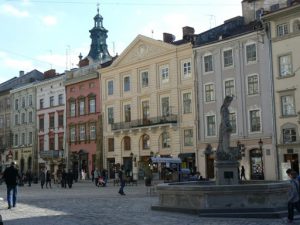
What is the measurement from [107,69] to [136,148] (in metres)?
9.67

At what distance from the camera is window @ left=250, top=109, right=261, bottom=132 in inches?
1555

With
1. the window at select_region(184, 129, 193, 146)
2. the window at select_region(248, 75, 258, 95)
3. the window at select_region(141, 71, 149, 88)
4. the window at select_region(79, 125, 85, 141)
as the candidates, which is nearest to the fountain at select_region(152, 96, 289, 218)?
the window at select_region(248, 75, 258, 95)

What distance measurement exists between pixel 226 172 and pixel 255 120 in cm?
2298

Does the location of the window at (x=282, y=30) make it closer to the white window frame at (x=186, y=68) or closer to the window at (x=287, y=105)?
the window at (x=287, y=105)

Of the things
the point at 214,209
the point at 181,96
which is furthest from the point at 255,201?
the point at 181,96

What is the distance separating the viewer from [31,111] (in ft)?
215

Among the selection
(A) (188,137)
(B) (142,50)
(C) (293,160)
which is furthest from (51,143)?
(C) (293,160)

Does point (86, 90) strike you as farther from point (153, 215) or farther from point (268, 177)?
point (153, 215)

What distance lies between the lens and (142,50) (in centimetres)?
4988

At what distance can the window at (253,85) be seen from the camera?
39812 millimetres

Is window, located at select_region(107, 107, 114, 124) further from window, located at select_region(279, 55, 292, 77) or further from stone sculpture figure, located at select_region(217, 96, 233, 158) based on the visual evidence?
stone sculpture figure, located at select_region(217, 96, 233, 158)

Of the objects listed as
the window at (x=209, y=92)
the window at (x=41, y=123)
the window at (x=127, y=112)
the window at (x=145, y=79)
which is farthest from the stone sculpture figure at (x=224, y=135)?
the window at (x=41, y=123)

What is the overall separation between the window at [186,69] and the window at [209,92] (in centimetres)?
235

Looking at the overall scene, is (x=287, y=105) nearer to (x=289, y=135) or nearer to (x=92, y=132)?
(x=289, y=135)
